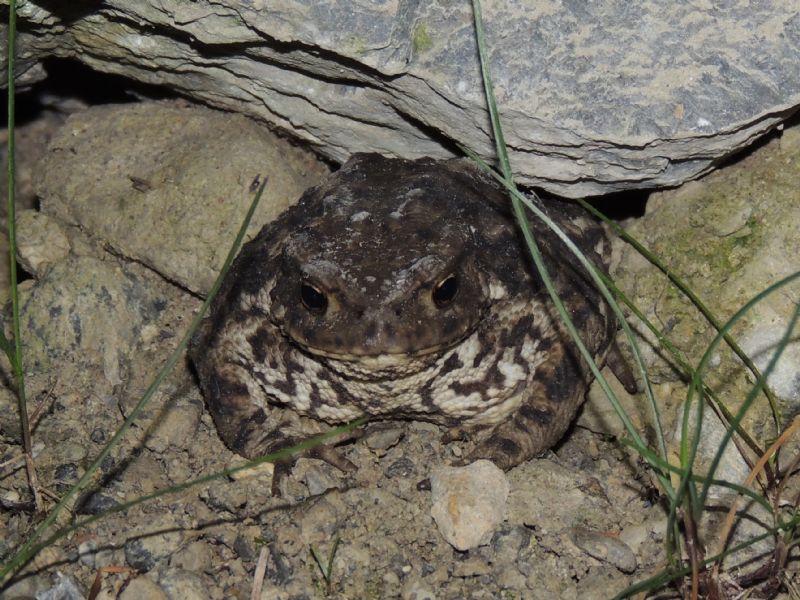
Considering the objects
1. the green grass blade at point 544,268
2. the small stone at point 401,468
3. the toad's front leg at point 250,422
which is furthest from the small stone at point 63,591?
the green grass blade at point 544,268

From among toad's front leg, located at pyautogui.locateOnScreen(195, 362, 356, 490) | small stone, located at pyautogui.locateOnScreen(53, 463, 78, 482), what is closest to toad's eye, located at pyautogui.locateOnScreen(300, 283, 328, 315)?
toad's front leg, located at pyautogui.locateOnScreen(195, 362, 356, 490)

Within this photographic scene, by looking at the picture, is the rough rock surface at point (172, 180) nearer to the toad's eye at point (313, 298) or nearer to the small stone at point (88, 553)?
the toad's eye at point (313, 298)

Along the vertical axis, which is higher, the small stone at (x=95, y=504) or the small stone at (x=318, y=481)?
the small stone at (x=318, y=481)

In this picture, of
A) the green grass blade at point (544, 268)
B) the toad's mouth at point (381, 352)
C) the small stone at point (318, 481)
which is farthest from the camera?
the small stone at point (318, 481)

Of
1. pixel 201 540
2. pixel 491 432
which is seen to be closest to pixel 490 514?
pixel 491 432

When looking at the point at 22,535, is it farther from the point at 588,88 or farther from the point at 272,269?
the point at 588,88

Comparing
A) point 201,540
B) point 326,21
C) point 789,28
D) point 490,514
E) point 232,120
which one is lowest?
point 201,540

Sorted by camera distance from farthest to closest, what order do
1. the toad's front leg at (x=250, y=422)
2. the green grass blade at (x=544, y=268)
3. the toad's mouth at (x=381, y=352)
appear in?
1. the toad's front leg at (x=250, y=422)
2. the toad's mouth at (x=381, y=352)
3. the green grass blade at (x=544, y=268)
